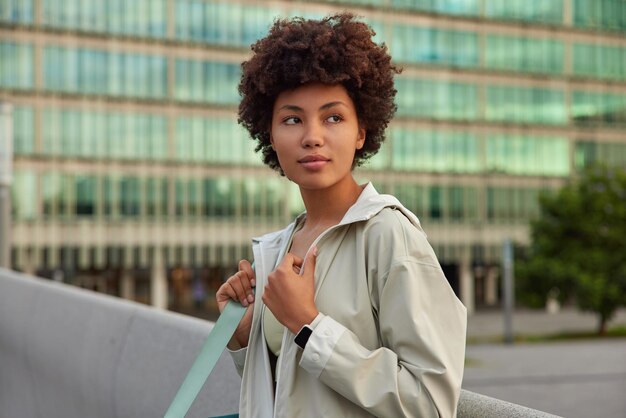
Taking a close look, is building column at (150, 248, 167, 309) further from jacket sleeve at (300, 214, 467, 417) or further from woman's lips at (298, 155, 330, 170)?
jacket sleeve at (300, 214, 467, 417)

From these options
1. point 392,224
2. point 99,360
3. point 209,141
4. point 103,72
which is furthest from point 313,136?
point 209,141

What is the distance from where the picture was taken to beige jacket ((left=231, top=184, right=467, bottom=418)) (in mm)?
2180

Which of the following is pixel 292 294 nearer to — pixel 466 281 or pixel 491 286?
pixel 466 281

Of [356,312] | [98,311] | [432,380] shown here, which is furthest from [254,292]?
[98,311]

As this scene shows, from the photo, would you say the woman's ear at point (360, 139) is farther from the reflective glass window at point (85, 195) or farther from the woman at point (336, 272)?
the reflective glass window at point (85, 195)

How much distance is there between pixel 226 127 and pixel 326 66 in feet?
178

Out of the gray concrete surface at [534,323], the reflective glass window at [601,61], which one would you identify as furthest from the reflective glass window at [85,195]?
the reflective glass window at [601,61]

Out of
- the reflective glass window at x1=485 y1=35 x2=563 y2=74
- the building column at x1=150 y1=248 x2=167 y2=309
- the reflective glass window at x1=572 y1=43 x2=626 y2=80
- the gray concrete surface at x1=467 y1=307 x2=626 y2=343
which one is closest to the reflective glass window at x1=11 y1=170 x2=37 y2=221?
the building column at x1=150 y1=248 x2=167 y2=309

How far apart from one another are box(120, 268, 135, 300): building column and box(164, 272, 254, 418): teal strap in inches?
2125

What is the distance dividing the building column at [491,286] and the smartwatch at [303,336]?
6500 cm

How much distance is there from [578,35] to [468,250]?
15.7m

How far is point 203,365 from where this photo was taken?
8.22 feet

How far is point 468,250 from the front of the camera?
205ft

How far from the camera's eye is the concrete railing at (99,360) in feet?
13.6
